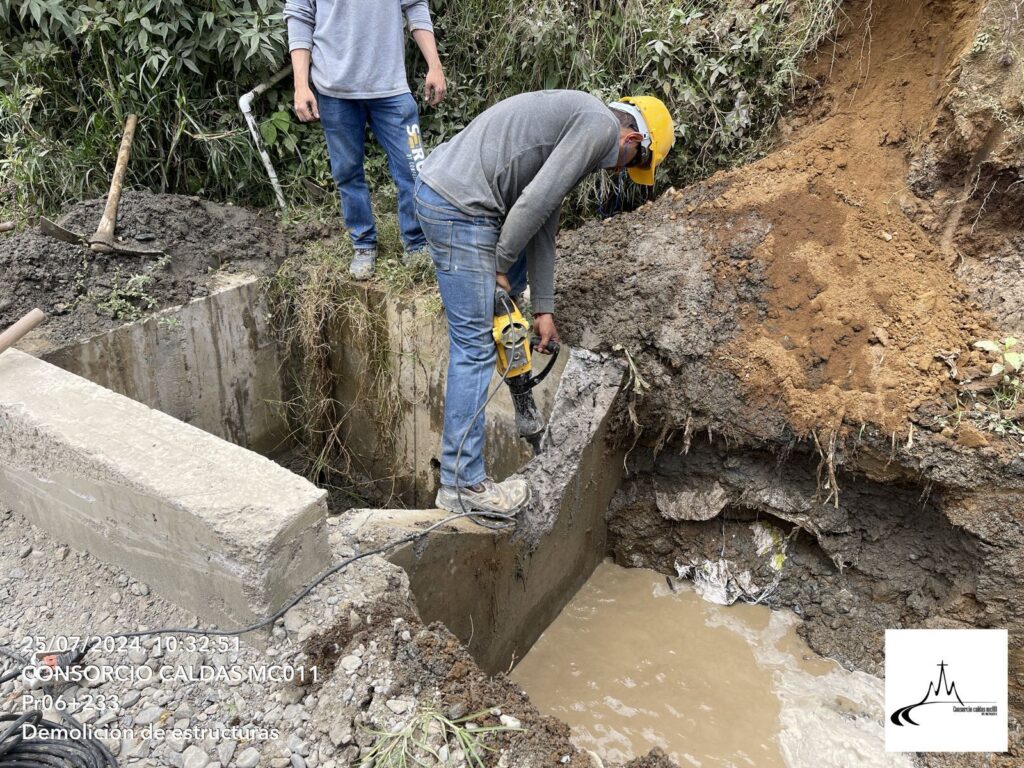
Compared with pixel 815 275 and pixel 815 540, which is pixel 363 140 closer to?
pixel 815 275

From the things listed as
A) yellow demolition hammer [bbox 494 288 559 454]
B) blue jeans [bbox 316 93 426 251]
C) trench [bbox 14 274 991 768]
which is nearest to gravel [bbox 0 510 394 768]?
trench [bbox 14 274 991 768]

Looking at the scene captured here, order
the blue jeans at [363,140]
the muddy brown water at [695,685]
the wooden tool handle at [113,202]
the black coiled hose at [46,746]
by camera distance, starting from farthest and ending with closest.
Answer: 1. the wooden tool handle at [113,202]
2. the blue jeans at [363,140]
3. the muddy brown water at [695,685]
4. the black coiled hose at [46,746]

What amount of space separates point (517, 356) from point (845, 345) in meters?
1.53

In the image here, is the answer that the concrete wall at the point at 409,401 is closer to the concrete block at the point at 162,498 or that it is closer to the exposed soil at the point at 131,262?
the exposed soil at the point at 131,262

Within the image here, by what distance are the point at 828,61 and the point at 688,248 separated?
140 centimetres

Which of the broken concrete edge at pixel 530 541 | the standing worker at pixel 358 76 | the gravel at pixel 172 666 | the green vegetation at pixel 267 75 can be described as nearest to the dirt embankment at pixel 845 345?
the broken concrete edge at pixel 530 541

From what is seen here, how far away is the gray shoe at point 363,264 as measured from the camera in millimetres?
3984

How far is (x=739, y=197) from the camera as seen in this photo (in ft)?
11.8

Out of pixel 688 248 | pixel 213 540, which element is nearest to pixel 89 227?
pixel 213 540

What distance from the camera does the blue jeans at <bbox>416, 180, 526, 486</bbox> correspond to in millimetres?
2584

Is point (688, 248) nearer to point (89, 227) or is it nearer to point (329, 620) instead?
point (329, 620)

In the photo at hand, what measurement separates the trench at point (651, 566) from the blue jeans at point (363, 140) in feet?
1.94

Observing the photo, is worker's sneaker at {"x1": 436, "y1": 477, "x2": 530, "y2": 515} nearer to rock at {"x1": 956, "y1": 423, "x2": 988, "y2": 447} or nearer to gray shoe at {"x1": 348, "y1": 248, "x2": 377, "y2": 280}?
gray shoe at {"x1": 348, "y1": 248, "x2": 377, "y2": 280}

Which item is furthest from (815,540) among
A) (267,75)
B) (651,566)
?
Answer: (267,75)
